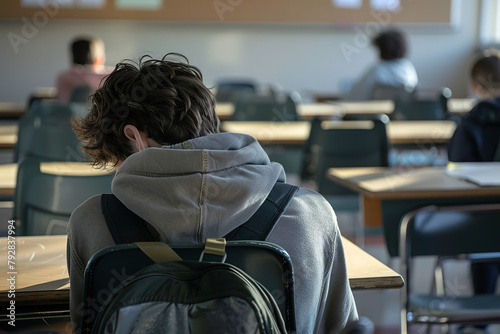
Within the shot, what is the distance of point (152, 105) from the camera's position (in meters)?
1.38

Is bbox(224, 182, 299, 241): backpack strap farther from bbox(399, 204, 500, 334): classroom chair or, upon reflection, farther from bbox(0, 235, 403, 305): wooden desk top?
bbox(399, 204, 500, 334): classroom chair

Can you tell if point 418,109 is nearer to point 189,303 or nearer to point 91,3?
point 189,303

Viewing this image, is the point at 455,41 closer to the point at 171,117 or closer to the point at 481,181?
the point at 481,181

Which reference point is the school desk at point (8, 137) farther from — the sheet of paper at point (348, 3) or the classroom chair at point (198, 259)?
the sheet of paper at point (348, 3)

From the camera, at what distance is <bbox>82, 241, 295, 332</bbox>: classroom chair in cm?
120

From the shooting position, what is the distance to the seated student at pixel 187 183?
1242 mm

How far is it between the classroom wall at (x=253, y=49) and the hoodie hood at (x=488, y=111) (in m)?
5.50

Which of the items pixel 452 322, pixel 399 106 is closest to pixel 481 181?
pixel 452 322

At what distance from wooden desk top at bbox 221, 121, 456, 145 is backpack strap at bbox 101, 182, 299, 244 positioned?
2.48 m

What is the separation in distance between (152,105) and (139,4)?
24.5 feet

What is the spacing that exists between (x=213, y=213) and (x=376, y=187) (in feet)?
5.18

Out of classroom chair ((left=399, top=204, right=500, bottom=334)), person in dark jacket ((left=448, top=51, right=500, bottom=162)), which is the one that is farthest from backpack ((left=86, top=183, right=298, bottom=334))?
person in dark jacket ((left=448, top=51, right=500, bottom=162))

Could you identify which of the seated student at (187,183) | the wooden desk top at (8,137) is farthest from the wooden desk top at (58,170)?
the seated student at (187,183)

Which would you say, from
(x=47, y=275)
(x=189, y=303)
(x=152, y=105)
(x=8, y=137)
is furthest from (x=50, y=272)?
(x=8, y=137)
